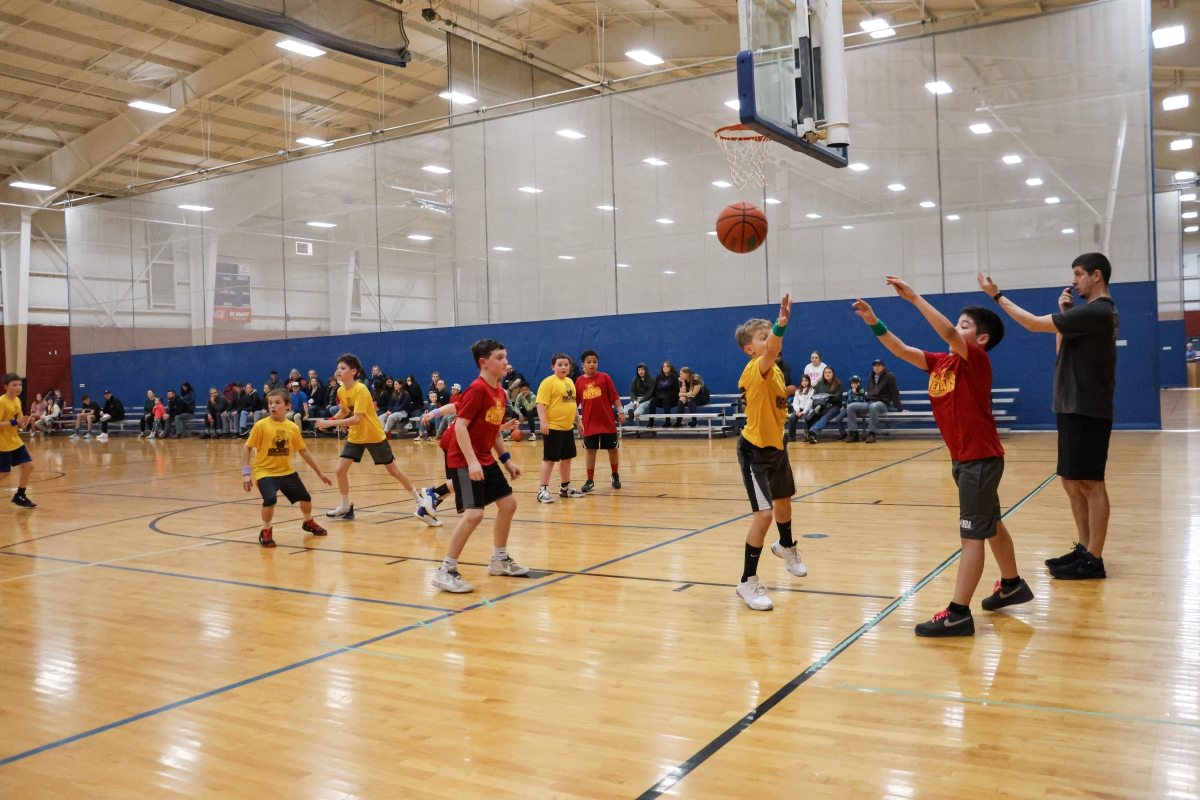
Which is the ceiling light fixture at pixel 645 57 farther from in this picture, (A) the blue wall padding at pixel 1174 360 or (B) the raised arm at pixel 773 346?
(A) the blue wall padding at pixel 1174 360

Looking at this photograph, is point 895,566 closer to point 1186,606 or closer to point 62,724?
point 1186,606

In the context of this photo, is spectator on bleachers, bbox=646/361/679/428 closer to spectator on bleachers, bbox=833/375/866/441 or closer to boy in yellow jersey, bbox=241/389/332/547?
spectator on bleachers, bbox=833/375/866/441

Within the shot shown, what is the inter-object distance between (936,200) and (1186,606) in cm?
1224

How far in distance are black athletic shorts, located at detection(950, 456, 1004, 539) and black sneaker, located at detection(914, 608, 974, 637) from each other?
1.19 ft

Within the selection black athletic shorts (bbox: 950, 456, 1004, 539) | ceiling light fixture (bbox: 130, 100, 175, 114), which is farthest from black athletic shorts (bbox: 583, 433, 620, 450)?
ceiling light fixture (bbox: 130, 100, 175, 114)

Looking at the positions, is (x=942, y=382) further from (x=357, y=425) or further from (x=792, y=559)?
(x=357, y=425)

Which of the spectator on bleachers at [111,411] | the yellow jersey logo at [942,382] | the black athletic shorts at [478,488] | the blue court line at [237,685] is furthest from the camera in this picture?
the spectator on bleachers at [111,411]

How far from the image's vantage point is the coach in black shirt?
184 inches

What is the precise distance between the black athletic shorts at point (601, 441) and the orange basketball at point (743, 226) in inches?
91.4

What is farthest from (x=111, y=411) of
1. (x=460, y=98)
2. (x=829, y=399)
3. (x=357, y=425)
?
(x=829, y=399)

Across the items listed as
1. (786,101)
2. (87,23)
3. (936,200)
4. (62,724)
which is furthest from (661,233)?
(62,724)

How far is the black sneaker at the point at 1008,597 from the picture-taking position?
14.3 ft

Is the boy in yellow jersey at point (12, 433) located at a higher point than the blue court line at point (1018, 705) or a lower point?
higher

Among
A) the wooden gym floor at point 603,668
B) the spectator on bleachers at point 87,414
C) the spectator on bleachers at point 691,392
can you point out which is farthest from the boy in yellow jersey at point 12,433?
the spectator on bleachers at point 87,414
